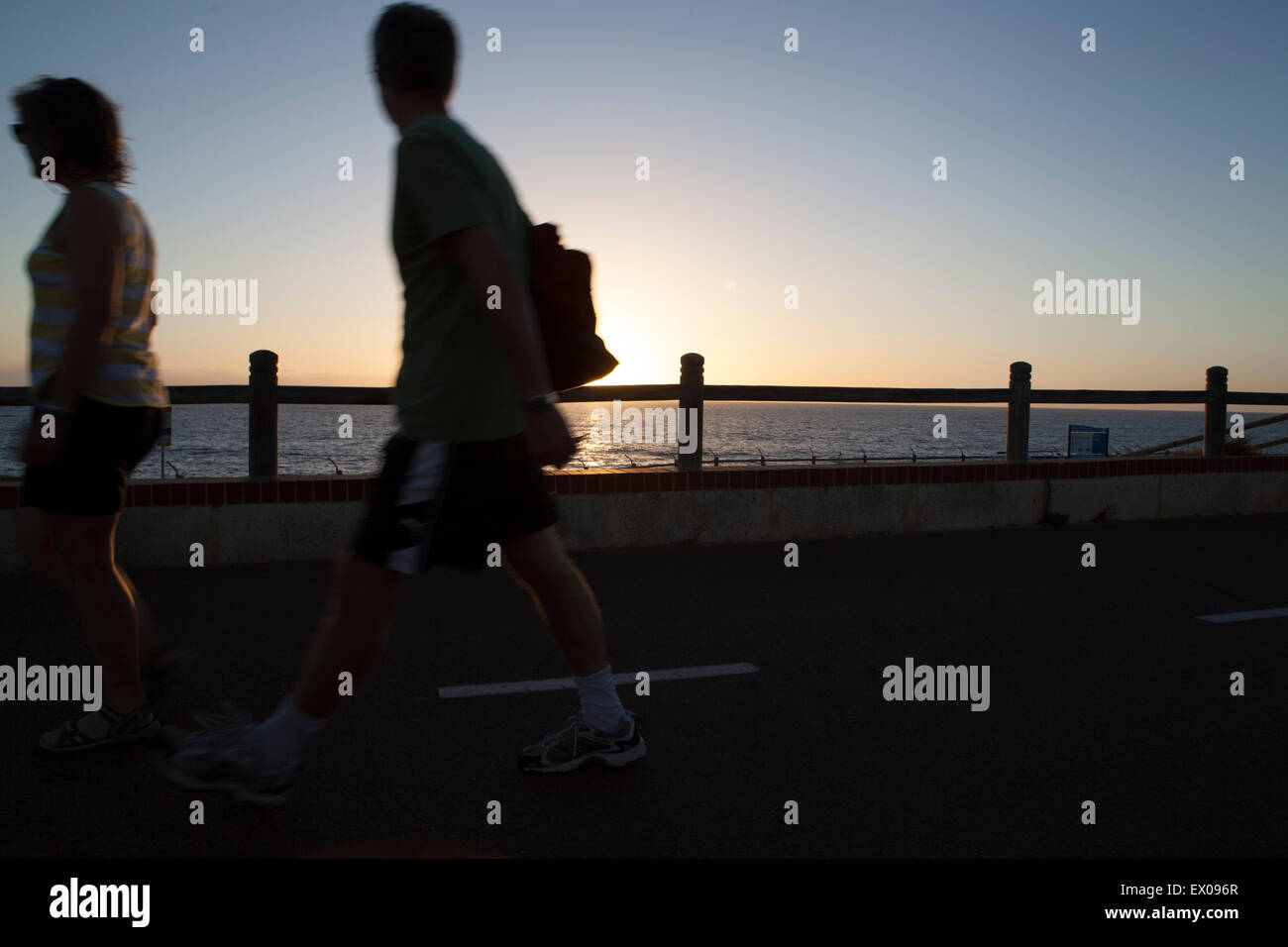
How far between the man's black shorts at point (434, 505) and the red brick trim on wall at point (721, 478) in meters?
2.14

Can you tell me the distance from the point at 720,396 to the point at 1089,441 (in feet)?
66.3

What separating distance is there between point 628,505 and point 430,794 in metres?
4.47

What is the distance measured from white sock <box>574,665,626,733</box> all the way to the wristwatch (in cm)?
89

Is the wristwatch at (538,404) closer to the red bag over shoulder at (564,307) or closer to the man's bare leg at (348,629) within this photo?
the red bag over shoulder at (564,307)

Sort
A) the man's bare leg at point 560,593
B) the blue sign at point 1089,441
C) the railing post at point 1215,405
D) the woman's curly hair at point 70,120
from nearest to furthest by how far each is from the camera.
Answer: the man's bare leg at point 560,593
the woman's curly hair at point 70,120
the railing post at point 1215,405
the blue sign at point 1089,441

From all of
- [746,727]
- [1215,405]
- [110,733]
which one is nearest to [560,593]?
[746,727]

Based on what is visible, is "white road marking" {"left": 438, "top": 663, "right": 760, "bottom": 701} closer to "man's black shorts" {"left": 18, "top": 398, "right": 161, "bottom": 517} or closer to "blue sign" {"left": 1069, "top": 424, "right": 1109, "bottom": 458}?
"man's black shorts" {"left": 18, "top": 398, "right": 161, "bottom": 517}

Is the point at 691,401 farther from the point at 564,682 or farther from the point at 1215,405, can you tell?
the point at 1215,405

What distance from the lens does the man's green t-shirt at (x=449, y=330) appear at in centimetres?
238

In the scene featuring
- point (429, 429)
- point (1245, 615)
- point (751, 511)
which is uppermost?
point (429, 429)

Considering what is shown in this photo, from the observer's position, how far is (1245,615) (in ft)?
16.7

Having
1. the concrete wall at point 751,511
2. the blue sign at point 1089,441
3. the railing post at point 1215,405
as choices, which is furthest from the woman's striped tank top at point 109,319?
the blue sign at point 1089,441
